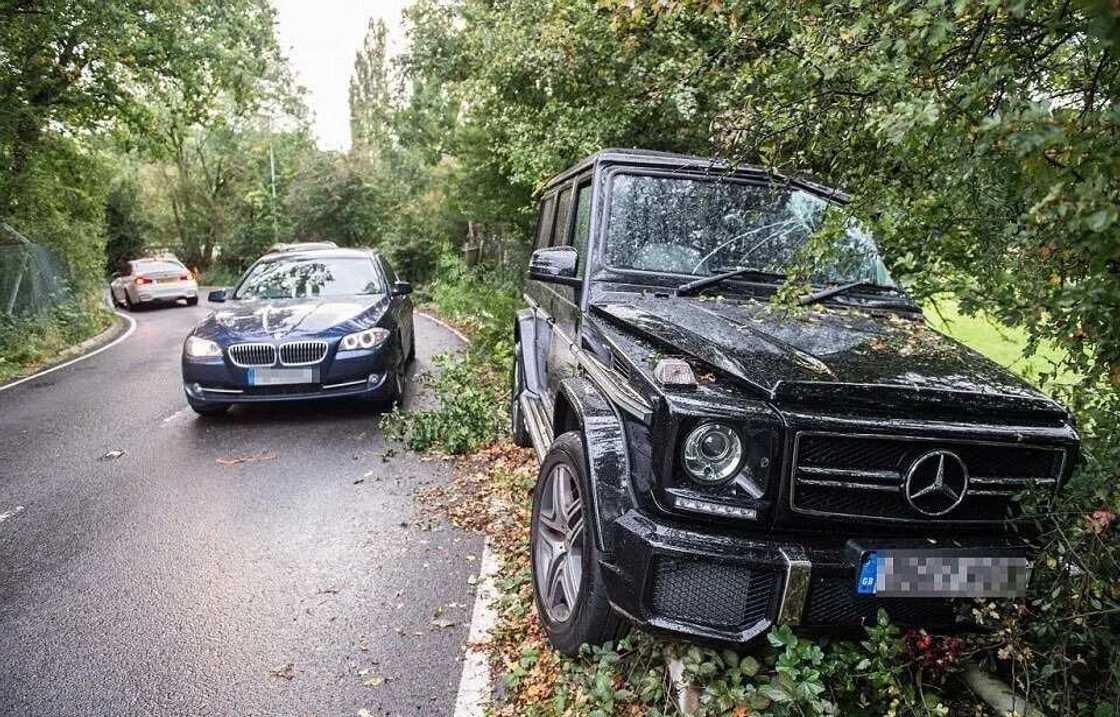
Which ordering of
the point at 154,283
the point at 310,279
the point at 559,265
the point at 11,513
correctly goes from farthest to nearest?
the point at 154,283 < the point at 310,279 < the point at 11,513 < the point at 559,265

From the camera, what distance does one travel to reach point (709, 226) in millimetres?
3795

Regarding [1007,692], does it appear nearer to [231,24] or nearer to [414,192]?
[231,24]

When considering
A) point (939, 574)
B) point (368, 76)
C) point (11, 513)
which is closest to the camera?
point (939, 574)

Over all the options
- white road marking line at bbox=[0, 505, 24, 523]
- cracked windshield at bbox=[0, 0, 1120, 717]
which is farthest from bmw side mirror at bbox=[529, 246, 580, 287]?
white road marking line at bbox=[0, 505, 24, 523]

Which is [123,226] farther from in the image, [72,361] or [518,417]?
[518,417]

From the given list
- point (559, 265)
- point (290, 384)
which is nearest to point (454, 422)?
point (290, 384)

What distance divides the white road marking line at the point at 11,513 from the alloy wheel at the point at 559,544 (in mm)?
3935

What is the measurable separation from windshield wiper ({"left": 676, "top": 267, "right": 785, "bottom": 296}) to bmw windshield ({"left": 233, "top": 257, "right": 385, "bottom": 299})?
5049 millimetres

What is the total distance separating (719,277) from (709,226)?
1.19 ft

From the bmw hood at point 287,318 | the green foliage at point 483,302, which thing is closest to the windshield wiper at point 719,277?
the bmw hood at point 287,318

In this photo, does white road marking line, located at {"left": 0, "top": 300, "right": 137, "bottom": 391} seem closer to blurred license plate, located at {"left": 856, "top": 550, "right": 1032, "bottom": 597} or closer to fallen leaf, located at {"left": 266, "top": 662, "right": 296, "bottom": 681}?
fallen leaf, located at {"left": 266, "top": 662, "right": 296, "bottom": 681}

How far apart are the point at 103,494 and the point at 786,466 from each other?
5125 mm

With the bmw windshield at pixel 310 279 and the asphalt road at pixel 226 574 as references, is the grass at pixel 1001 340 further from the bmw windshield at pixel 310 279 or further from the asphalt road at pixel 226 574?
the bmw windshield at pixel 310 279

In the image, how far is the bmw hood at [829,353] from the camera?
90.5 inches
